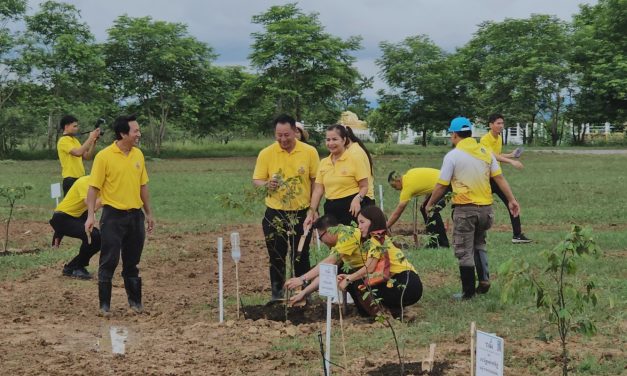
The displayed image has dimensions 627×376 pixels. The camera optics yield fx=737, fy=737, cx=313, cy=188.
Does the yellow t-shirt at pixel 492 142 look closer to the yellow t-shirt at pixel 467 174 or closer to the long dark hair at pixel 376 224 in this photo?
the yellow t-shirt at pixel 467 174

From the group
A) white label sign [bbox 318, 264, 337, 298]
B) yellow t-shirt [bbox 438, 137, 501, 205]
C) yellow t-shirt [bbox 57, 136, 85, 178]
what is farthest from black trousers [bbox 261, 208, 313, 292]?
yellow t-shirt [bbox 57, 136, 85, 178]

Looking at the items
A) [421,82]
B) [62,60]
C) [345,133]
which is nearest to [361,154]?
[345,133]

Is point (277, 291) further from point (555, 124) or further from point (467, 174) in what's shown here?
point (555, 124)

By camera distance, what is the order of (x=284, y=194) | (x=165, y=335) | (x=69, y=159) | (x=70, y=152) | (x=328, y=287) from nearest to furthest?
(x=328, y=287) < (x=165, y=335) < (x=284, y=194) < (x=70, y=152) < (x=69, y=159)

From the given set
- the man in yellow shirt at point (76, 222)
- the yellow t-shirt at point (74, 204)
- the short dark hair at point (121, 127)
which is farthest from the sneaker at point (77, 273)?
the short dark hair at point (121, 127)

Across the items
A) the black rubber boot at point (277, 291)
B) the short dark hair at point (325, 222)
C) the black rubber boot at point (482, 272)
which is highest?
the short dark hair at point (325, 222)

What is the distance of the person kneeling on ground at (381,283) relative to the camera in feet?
20.3

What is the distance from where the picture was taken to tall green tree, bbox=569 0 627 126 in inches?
1956

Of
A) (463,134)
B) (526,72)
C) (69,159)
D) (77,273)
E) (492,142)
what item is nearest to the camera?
(463,134)

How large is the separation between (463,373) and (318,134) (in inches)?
1883

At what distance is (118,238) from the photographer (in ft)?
23.6

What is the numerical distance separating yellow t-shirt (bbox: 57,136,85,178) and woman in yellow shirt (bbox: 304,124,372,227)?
4516mm

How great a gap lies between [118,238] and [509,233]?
708 centimetres

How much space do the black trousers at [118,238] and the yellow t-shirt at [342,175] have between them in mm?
1878
